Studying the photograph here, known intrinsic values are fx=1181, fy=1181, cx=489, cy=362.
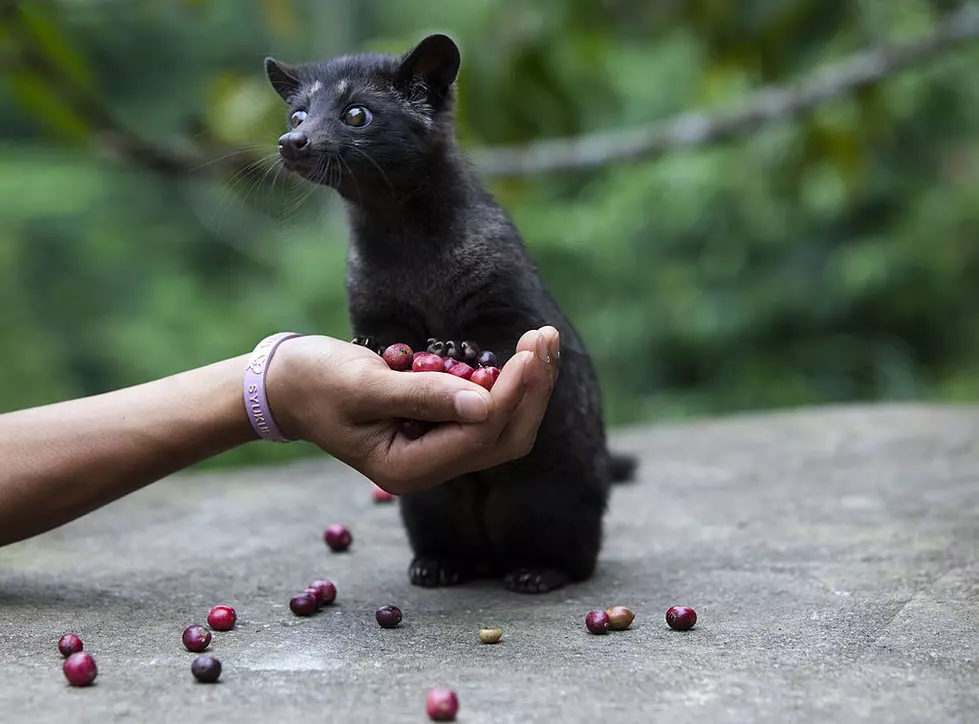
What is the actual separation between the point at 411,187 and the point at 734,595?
142cm

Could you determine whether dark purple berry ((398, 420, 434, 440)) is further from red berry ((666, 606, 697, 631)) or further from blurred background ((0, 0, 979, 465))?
blurred background ((0, 0, 979, 465))

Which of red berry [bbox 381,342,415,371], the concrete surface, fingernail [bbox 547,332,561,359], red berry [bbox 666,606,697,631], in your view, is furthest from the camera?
red berry [bbox 381,342,415,371]

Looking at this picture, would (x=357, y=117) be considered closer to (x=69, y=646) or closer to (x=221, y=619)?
(x=221, y=619)

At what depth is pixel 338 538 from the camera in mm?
3812

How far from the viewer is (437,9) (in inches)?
512

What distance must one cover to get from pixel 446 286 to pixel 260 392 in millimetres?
610

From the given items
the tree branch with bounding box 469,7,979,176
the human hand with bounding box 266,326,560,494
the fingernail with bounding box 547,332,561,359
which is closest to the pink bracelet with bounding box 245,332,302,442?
the human hand with bounding box 266,326,560,494

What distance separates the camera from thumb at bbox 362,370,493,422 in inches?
103

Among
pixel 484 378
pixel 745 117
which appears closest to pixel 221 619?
pixel 484 378

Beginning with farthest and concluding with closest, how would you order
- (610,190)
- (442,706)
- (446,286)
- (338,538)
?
(610,190) → (338,538) → (446,286) → (442,706)

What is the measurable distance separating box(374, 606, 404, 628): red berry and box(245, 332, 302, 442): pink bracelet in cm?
50

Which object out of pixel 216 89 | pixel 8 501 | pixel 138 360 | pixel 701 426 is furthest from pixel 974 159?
pixel 8 501

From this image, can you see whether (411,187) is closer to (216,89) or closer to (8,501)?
(8,501)

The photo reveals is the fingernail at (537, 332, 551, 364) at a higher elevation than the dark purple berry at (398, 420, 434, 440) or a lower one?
higher
